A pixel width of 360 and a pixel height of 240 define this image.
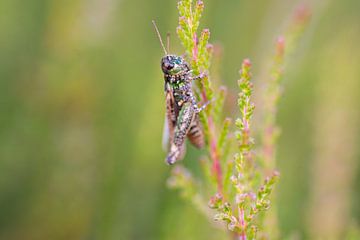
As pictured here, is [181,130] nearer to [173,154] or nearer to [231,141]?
[173,154]

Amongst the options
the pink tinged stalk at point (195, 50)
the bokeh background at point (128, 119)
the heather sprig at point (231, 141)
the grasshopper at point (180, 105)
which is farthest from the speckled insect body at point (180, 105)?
the bokeh background at point (128, 119)

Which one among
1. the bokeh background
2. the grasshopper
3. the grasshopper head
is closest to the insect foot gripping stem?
the grasshopper

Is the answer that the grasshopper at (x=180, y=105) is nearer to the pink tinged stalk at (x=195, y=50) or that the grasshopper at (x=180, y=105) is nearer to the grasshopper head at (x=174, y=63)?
the grasshopper head at (x=174, y=63)

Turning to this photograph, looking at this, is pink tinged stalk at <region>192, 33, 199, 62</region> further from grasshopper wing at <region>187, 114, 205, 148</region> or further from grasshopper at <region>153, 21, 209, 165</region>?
grasshopper wing at <region>187, 114, 205, 148</region>

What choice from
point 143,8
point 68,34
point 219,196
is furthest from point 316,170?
point 143,8

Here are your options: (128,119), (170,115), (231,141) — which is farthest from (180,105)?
(128,119)

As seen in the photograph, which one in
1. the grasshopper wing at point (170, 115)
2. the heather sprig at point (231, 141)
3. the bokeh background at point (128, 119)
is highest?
the bokeh background at point (128, 119)

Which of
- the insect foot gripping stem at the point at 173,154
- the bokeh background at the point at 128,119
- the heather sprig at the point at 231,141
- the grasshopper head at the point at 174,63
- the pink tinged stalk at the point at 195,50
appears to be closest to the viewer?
the heather sprig at the point at 231,141
